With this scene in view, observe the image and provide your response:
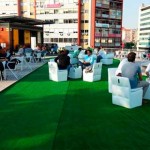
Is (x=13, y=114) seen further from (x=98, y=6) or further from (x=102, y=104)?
(x=98, y=6)

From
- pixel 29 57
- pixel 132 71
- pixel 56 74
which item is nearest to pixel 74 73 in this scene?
pixel 56 74

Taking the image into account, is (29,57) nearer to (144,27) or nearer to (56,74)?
(56,74)

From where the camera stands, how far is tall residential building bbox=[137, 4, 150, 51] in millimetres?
136375

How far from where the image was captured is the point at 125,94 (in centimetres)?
645

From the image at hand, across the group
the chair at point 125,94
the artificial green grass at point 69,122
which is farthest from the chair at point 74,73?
the chair at point 125,94

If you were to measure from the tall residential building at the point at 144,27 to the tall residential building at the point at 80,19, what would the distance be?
219ft

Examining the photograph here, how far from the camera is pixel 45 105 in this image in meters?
6.70

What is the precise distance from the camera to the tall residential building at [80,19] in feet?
220

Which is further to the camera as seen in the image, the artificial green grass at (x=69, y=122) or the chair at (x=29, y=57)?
the chair at (x=29, y=57)

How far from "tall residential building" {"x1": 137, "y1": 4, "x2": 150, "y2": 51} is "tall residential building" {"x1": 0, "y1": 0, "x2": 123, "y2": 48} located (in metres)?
66.8

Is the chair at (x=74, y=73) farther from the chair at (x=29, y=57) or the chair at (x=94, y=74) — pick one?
the chair at (x=29, y=57)

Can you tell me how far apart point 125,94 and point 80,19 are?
62.6m

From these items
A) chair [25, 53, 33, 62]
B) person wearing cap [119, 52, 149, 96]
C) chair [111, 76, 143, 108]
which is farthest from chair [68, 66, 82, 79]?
chair [25, 53, 33, 62]

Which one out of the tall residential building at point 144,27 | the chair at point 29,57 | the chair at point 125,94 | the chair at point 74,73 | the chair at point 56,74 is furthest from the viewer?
the tall residential building at point 144,27
